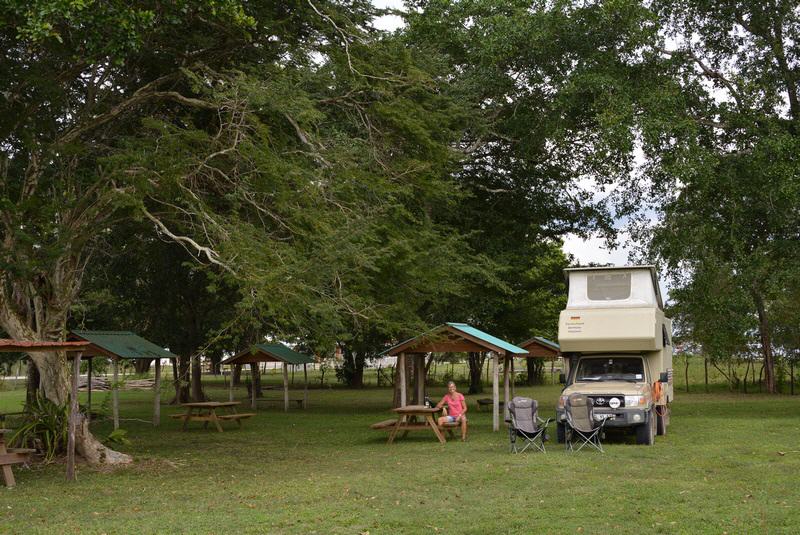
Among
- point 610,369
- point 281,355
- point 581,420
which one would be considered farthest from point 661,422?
point 281,355

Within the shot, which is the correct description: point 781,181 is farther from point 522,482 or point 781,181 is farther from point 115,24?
point 115,24

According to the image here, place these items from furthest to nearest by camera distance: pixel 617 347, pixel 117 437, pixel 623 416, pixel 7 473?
1. pixel 617 347
2. pixel 117 437
3. pixel 623 416
4. pixel 7 473

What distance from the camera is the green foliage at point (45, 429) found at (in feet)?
52.7

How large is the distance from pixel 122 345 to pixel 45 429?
7.77m

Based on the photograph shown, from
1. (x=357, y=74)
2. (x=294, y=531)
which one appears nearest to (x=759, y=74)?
(x=357, y=74)

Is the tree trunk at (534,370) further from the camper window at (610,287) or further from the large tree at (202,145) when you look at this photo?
the large tree at (202,145)

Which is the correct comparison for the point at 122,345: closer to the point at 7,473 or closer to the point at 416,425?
the point at 416,425

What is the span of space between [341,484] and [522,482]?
2.55 meters

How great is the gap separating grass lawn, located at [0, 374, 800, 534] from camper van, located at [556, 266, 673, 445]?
0.73 meters

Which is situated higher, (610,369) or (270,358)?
(270,358)

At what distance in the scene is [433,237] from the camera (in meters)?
23.2

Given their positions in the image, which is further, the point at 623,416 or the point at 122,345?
the point at 122,345

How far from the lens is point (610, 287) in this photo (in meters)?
18.7

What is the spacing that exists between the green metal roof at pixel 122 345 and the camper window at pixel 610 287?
12116 millimetres
